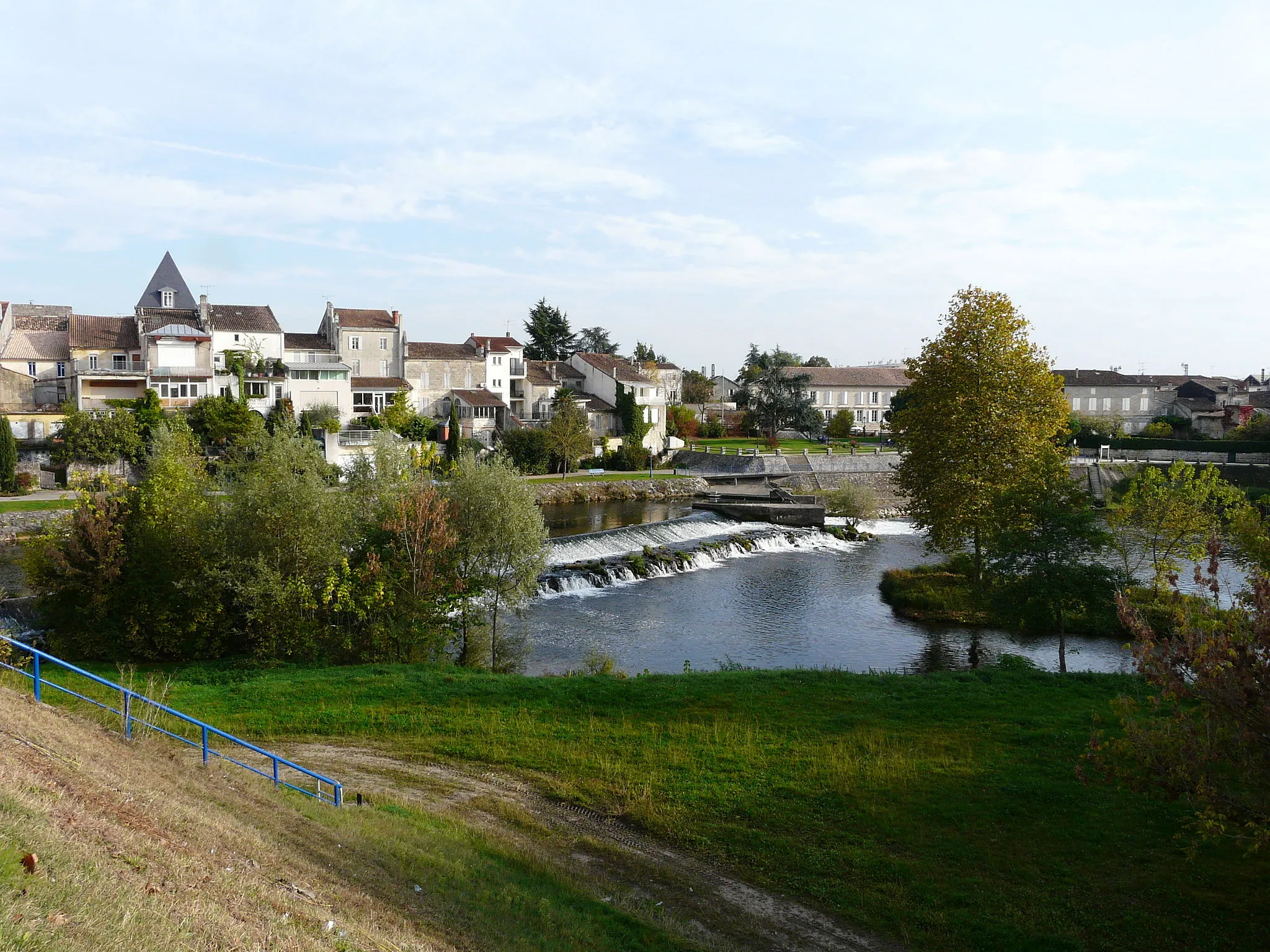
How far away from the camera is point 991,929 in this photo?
30.2 ft

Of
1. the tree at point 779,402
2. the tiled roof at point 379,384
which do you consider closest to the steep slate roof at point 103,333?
the tiled roof at point 379,384

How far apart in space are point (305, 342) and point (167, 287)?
1162cm

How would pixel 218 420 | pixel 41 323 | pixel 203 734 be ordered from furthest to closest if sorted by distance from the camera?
pixel 41 323 → pixel 218 420 → pixel 203 734

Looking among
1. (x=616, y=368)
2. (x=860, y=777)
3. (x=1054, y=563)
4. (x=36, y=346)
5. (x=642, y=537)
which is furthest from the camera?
(x=616, y=368)

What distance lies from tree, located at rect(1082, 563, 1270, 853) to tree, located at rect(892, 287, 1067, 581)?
20.3 metres

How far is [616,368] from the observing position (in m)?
73.4

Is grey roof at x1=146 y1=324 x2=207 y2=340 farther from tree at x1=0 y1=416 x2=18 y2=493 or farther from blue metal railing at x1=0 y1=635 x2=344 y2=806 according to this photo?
blue metal railing at x1=0 y1=635 x2=344 y2=806

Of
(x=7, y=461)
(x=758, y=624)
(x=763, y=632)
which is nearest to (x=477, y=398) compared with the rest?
(x=7, y=461)

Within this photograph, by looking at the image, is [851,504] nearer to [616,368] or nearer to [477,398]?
[616,368]

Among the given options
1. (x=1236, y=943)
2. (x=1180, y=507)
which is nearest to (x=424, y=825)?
(x=1236, y=943)

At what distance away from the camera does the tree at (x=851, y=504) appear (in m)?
49.2

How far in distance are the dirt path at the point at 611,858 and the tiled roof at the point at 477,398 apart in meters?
52.6

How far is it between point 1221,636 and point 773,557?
3192 cm

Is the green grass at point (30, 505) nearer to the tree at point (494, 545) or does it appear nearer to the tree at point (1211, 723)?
the tree at point (494, 545)
